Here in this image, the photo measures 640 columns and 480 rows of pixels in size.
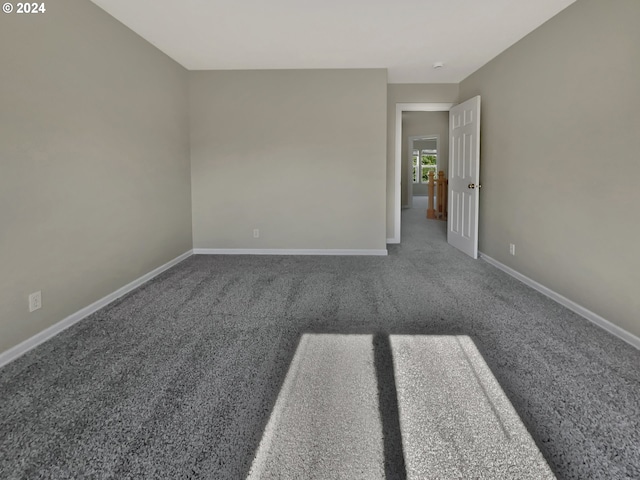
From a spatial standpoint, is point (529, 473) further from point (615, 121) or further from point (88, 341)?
point (88, 341)

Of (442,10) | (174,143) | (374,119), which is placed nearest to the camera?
(442,10)

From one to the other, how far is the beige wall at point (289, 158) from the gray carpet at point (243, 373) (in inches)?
54.2

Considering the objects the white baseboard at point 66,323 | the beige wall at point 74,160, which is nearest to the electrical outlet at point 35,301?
the beige wall at point 74,160

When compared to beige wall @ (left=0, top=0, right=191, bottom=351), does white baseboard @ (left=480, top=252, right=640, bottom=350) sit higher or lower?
lower

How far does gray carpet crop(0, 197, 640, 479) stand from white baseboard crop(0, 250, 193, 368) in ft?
0.21

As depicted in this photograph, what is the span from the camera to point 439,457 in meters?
1.33

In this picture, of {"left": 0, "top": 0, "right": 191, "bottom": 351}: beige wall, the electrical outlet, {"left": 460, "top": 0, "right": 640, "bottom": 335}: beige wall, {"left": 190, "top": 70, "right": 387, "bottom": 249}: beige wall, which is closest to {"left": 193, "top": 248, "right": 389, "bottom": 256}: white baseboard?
{"left": 190, "top": 70, "right": 387, "bottom": 249}: beige wall

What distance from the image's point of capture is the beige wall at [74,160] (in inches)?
84.2

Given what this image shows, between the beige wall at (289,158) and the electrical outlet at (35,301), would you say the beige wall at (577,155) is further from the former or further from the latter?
the electrical outlet at (35,301)

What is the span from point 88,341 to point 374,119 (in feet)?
12.9

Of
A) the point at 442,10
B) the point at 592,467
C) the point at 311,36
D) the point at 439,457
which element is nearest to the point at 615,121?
the point at 442,10

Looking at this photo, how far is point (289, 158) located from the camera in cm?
479

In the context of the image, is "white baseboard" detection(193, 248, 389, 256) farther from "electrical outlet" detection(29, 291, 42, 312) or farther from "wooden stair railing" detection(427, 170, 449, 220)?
"wooden stair railing" detection(427, 170, 449, 220)

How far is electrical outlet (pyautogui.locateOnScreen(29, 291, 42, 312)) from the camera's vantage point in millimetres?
2262
